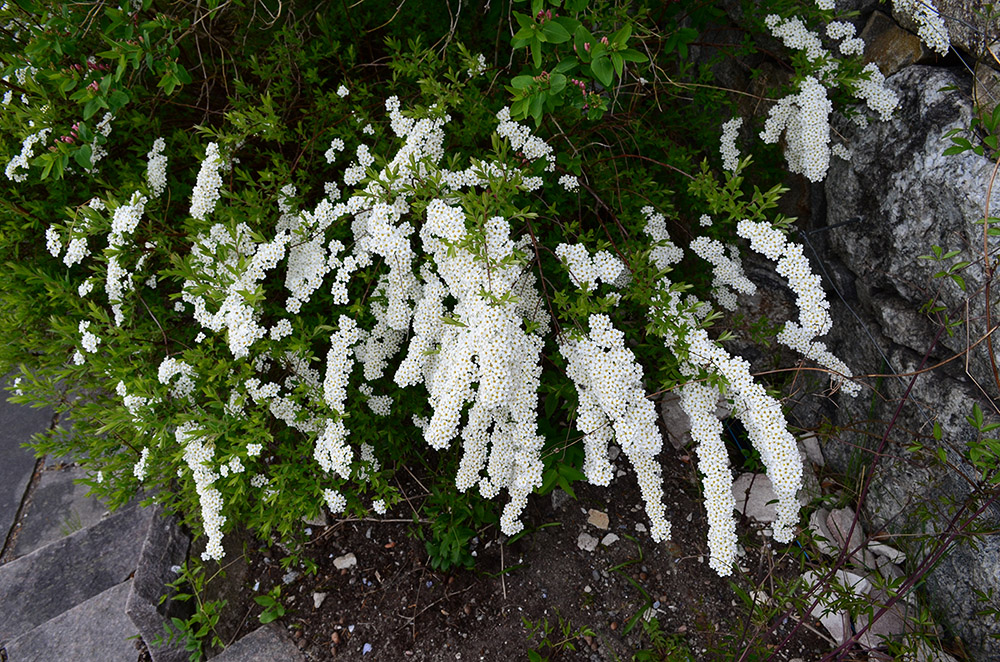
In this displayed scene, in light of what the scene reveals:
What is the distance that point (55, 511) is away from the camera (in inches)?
147

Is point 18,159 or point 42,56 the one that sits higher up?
point 42,56

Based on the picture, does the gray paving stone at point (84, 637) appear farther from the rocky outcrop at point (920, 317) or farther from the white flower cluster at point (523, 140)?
the rocky outcrop at point (920, 317)

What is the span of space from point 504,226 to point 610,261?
436mm

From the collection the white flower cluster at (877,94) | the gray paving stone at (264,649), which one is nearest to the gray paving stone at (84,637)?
the gray paving stone at (264,649)

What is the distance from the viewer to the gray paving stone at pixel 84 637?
280 centimetres

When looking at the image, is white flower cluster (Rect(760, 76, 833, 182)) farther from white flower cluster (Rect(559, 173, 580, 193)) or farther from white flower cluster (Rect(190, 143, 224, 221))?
white flower cluster (Rect(190, 143, 224, 221))

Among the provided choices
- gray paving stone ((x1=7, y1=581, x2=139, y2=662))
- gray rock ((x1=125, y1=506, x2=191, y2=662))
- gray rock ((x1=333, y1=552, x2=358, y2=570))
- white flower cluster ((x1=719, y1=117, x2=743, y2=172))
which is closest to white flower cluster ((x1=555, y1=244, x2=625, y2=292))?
white flower cluster ((x1=719, y1=117, x2=743, y2=172))

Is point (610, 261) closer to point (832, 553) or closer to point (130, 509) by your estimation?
point (832, 553)

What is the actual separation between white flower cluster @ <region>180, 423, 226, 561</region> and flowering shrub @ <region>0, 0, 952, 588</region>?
2 cm

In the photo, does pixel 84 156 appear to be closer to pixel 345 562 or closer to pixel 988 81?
pixel 345 562

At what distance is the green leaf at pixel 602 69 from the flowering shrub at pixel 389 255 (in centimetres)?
4

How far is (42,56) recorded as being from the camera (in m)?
2.26

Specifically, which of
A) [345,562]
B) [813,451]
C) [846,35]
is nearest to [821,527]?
[813,451]

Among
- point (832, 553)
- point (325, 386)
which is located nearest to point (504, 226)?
point (325, 386)
